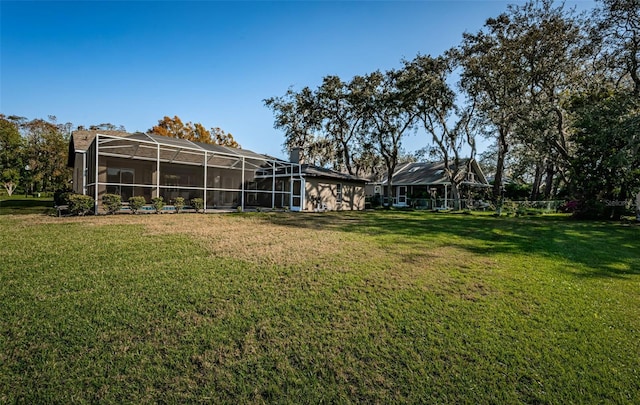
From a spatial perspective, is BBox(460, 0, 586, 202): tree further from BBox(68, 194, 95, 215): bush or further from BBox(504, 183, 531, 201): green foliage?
BBox(68, 194, 95, 215): bush

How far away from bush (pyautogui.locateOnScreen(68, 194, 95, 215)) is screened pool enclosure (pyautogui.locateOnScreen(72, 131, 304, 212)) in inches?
136

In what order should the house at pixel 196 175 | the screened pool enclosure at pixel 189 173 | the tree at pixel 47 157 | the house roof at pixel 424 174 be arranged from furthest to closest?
the tree at pixel 47 157 < the house roof at pixel 424 174 < the house at pixel 196 175 < the screened pool enclosure at pixel 189 173

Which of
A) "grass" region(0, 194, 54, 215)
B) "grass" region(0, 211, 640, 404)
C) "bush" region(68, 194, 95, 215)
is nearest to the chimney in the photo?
"bush" region(68, 194, 95, 215)

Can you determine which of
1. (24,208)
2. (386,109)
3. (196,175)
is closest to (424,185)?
(386,109)

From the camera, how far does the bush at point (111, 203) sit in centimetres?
1235

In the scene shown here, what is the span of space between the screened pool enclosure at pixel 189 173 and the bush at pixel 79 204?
3451 millimetres

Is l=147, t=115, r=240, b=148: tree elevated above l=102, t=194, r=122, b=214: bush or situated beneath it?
elevated above

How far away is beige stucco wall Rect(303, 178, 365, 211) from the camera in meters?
19.5

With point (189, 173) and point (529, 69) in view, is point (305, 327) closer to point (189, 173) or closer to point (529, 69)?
point (189, 173)

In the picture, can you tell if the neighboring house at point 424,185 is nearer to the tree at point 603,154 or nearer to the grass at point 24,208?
the tree at point 603,154

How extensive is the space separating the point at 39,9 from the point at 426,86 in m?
19.9

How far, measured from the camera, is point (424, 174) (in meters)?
30.0

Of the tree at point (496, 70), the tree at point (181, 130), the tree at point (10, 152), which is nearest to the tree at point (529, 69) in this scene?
the tree at point (496, 70)

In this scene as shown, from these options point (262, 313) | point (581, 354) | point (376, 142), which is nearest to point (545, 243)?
point (581, 354)
